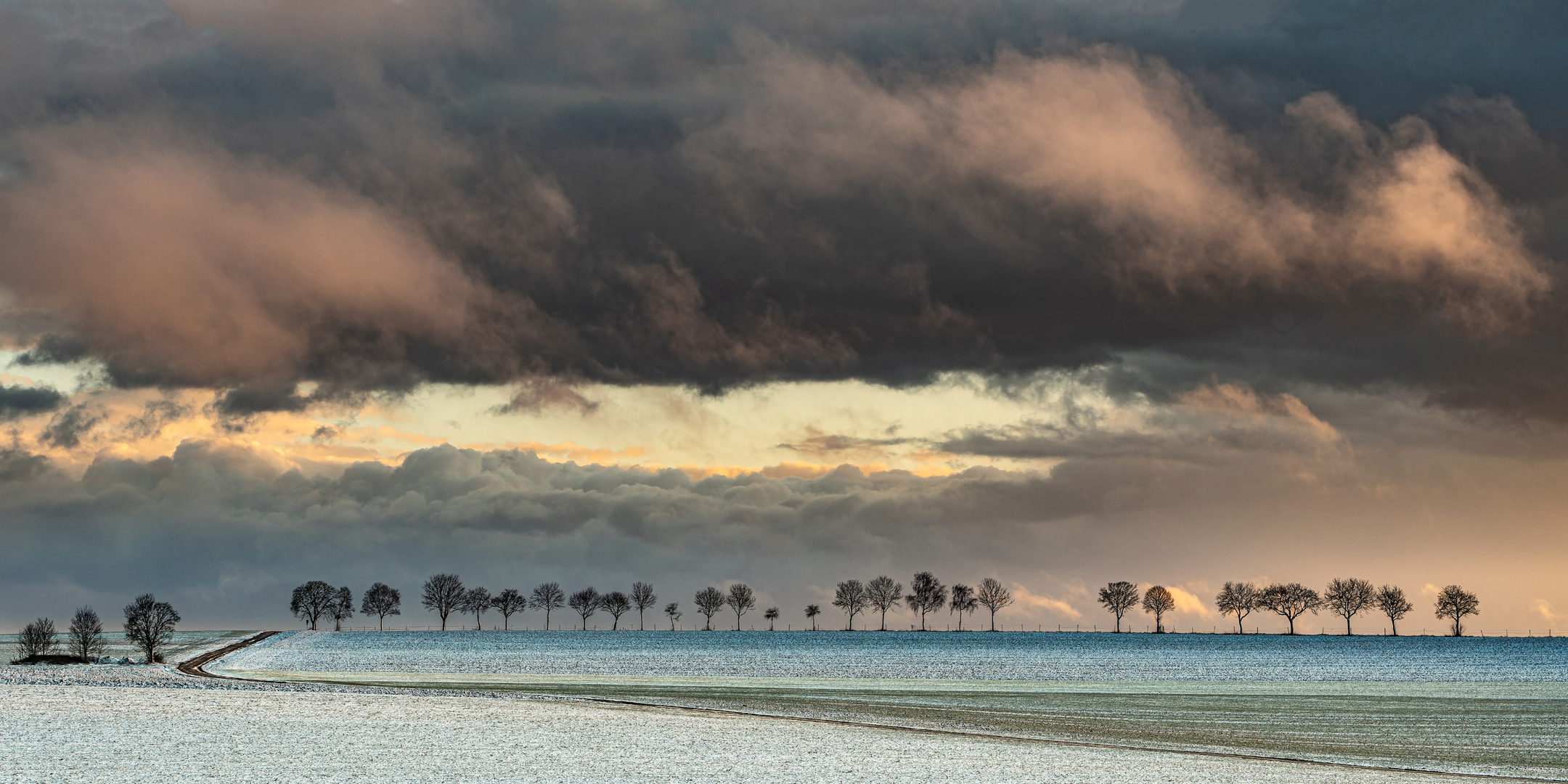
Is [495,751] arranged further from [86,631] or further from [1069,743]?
[86,631]

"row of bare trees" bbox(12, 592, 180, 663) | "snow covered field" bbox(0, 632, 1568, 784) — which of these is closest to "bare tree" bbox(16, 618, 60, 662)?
"row of bare trees" bbox(12, 592, 180, 663)

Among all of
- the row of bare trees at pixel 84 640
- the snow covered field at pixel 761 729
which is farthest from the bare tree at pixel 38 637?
the snow covered field at pixel 761 729

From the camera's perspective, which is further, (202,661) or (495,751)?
(202,661)

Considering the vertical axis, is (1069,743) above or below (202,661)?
above

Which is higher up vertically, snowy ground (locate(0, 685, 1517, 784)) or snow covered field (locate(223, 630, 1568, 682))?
snowy ground (locate(0, 685, 1517, 784))

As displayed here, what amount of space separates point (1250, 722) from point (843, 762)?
1041 inches

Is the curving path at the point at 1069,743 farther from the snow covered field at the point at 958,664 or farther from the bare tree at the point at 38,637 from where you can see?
the bare tree at the point at 38,637

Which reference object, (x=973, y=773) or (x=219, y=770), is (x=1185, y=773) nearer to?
(x=973, y=773)

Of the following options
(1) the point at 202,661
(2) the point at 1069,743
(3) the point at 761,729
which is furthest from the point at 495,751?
(1) the point at 202,661

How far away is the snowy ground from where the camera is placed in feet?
104

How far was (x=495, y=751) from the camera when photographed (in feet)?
121

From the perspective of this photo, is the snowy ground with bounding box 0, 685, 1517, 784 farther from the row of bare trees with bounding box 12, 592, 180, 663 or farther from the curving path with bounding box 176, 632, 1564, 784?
the row of bare trees with bounding box 12, 592, 180, 663

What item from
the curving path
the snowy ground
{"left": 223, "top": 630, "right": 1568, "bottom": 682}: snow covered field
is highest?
the snowy ground

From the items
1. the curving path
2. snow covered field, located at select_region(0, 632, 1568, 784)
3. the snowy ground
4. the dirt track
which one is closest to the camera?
the snowy ground
